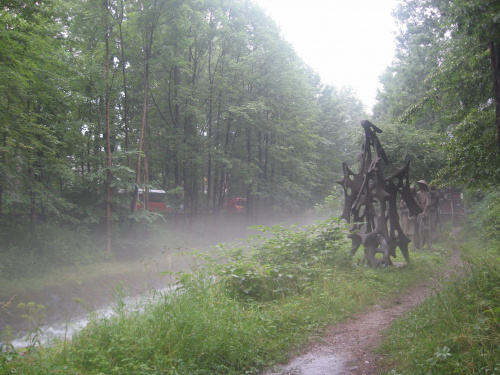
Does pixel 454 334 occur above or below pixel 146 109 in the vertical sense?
below

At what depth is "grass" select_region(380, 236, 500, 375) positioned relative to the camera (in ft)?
11.1

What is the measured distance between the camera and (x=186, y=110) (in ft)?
74.1

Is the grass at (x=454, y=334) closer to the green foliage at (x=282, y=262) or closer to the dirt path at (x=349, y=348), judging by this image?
the dirt path at (x=349, y=348)

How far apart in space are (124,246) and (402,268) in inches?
534

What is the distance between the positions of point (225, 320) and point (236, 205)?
2665 cm

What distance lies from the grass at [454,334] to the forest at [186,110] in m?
2.23

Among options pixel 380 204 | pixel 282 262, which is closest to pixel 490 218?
pixel 380 204

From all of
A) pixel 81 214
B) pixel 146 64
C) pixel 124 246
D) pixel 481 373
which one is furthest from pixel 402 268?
pixel 146 64

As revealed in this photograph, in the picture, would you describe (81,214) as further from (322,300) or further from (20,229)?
(322,300)

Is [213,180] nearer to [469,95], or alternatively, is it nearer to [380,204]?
[380,204]

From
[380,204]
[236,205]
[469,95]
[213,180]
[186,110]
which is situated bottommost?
[236,205]

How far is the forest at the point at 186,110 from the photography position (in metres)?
8.99

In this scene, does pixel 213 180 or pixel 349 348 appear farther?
pixel 213 180

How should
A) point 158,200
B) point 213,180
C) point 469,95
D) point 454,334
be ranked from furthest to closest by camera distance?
point 213,180, point 158,200, point 469,95, point 454,334
